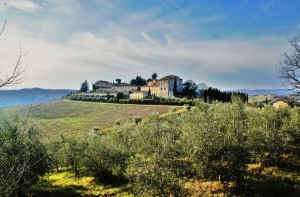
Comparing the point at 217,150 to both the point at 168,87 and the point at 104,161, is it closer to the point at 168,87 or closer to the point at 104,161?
the point at 104,161

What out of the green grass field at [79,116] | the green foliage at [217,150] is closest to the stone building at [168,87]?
the green grass field at [79,116]

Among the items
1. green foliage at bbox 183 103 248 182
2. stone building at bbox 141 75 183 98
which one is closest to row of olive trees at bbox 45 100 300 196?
green foliage at bbox 183 103 248 182

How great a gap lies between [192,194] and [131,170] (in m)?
7.98

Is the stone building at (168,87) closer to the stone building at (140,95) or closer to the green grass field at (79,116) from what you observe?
the stone building at (140,95)

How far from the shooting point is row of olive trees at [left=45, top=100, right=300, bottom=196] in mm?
28745

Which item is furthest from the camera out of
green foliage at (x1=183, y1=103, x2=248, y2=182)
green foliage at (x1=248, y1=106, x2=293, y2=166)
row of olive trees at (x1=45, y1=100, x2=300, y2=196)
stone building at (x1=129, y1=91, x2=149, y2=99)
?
stone building at (x1=129, y1=91, x2=149, y2=99)

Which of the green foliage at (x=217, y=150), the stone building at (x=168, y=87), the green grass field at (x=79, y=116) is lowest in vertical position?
the green grass field at (x=79, y=116)

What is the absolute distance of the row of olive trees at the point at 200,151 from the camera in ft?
94.3

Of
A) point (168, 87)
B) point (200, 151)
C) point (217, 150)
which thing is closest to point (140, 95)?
point (168, 87)

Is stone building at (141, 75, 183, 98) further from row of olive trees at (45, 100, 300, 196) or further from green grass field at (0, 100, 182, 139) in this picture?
row of olive trees at (45, 100, 300, 196)

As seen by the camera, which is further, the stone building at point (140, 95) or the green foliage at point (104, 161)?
the stone building at point (140, 95)

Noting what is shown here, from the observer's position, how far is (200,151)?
31234mm

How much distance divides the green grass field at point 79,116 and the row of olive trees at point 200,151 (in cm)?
5548

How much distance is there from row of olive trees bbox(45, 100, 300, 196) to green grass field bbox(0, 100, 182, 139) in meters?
55.5
